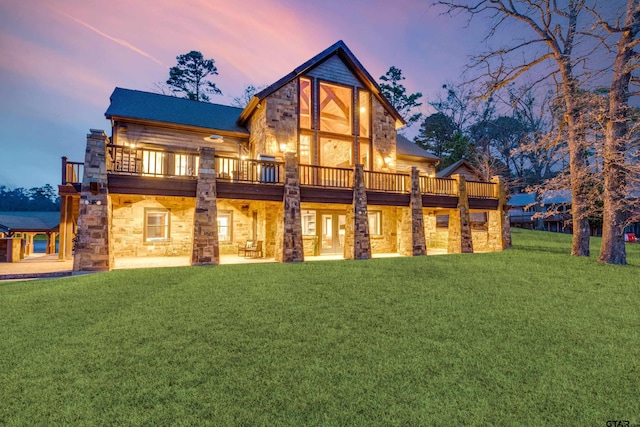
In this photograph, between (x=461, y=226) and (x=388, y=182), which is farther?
(x=461, y=226)

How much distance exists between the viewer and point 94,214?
9164mm

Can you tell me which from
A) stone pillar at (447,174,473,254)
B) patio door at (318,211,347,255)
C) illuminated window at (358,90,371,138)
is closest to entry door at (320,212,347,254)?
patio door at (318,211,347,255)

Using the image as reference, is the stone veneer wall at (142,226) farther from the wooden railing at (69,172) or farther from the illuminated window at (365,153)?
the illuminated window at (365,153)

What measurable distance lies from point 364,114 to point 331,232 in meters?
7.20

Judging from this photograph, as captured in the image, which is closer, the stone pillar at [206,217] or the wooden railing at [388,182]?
the stone pillar at [206,217]

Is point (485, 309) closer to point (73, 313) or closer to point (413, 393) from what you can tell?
point (413, 393)

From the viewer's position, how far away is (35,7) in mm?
25625

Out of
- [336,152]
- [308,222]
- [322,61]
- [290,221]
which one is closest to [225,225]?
[308,222]

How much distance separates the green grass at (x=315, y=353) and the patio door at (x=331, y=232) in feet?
23.6

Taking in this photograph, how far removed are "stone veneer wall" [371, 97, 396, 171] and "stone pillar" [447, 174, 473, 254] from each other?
3.87 meters

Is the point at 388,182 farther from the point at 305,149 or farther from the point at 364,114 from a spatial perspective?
the point at 364,114

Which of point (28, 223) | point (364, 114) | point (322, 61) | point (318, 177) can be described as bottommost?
point (28, 223)

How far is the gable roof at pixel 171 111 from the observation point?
13376 millimetres

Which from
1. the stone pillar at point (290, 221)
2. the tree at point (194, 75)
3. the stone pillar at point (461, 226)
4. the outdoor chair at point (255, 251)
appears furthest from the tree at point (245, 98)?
the stone pillar at point (461, 226)
